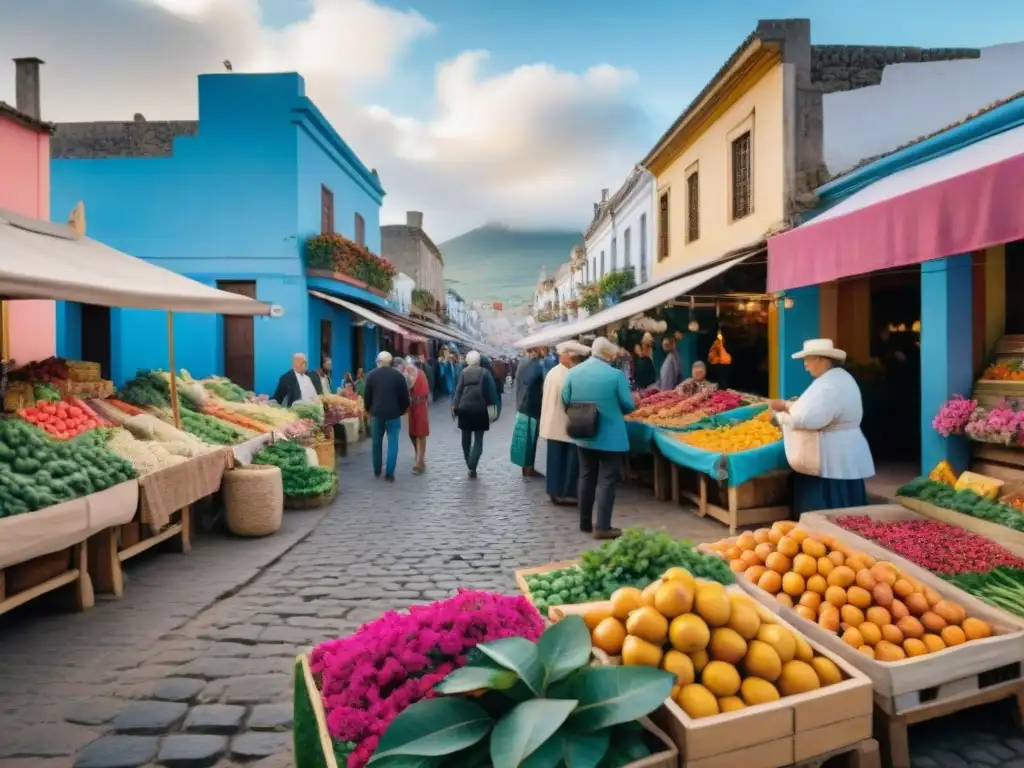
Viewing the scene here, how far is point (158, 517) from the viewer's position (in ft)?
19.4

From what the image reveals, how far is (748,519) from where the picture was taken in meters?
7.21

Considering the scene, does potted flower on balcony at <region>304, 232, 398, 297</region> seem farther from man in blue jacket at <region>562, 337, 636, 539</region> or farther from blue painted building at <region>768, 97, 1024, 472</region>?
man in blue jacket at <region>562, 337, 636, 539</region>

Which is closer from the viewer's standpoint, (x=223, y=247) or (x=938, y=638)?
(x=938, y=638)

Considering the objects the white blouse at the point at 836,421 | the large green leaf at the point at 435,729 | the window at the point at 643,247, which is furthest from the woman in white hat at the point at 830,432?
the window at the point at 643,247

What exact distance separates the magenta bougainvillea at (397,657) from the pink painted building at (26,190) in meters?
8.15

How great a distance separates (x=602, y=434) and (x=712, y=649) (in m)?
4.09

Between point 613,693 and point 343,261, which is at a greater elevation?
point 343,261

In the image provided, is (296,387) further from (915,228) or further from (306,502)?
(915,228)

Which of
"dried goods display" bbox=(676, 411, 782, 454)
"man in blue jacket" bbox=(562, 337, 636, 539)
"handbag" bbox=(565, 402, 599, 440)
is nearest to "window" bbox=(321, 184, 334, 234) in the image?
"dried goods display" bbox=(676, 411, 782, 454)

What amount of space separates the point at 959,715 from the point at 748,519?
12.3ft

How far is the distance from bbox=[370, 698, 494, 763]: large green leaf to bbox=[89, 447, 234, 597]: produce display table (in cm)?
420

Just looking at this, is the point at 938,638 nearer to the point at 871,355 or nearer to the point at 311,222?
the point at 871,355

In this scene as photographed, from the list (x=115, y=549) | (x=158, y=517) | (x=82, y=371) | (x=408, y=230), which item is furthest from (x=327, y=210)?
(x=408, y=230)

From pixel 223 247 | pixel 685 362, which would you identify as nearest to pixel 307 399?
pixel 223 247
